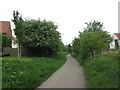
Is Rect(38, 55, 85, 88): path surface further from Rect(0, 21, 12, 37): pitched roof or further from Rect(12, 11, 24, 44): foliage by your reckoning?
Rect(0, 21, 12, 37): pitched roof

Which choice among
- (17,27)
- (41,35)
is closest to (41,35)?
(41,35)

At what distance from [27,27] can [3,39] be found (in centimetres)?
474

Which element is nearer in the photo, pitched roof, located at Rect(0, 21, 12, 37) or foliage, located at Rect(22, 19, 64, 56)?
foliage, located at Rect(22, 19, 64, 56)

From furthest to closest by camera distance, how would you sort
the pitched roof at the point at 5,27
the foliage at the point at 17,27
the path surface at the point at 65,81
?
the pitched roof at the point at 5,27 → the foliage at the point at 17,27 → the path surface at the point at 65,81

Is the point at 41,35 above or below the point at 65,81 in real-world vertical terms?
above

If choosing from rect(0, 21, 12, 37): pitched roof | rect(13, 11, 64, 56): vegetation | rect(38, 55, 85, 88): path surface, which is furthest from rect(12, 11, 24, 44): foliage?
rect(0, 21, 12, 37): pitched roof

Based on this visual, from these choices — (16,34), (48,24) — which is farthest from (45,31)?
(16,34)

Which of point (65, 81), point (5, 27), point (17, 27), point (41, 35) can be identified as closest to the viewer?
point (65, 81)

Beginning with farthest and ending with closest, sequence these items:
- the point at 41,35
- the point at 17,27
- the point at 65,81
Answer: the point at 41,35, the point at 17,27, the point at 65,81

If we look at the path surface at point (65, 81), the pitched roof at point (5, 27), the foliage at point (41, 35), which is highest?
the pitched roof at point (5, 27)

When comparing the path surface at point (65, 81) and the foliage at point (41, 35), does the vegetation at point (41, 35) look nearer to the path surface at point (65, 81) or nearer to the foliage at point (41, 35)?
the foliage at point (41, 35)

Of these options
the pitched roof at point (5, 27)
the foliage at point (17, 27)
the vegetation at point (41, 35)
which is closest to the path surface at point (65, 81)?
the foliage at point (17, 27)

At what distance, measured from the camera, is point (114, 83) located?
Answer: 6.57 meters

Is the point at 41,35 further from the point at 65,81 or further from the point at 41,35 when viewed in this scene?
the point at 65,81
